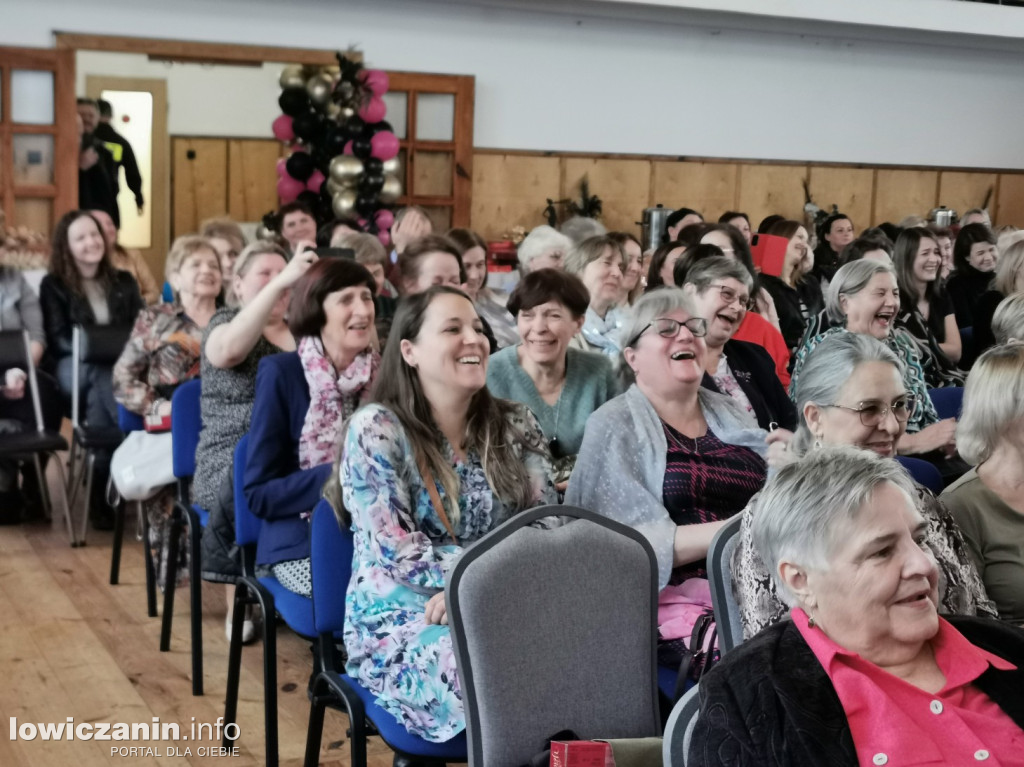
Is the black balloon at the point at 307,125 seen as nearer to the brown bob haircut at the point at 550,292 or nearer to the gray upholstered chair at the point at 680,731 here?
the brown bob haircut at the point at 550,292

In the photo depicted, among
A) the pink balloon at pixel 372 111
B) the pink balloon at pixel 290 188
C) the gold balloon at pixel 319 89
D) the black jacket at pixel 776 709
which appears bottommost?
the black jacket at pixel 776 709

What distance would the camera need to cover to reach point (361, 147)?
8.62 m

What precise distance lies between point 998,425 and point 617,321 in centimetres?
254

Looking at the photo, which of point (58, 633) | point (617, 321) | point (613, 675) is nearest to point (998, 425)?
point (613, 675)

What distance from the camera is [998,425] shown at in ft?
8.64

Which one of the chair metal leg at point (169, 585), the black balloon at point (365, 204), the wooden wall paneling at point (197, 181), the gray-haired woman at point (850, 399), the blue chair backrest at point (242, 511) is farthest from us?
the wooden wall paneling at point (197, 181)

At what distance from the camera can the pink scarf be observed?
334cm

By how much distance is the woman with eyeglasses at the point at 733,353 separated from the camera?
382cm

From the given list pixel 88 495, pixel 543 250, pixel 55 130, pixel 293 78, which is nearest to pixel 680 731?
pixel 88 495

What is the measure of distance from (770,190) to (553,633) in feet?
32.5

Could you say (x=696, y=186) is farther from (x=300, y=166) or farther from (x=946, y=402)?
(x=946, y=402)

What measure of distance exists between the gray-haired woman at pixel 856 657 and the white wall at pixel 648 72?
307 inches

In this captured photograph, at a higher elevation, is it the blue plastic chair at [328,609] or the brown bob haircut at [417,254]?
the brown bob haircut at [417,254]

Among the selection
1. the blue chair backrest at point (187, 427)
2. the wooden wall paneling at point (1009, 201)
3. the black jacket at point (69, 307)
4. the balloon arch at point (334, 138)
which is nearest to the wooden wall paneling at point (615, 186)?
the balloon arch at point (334, 138)
